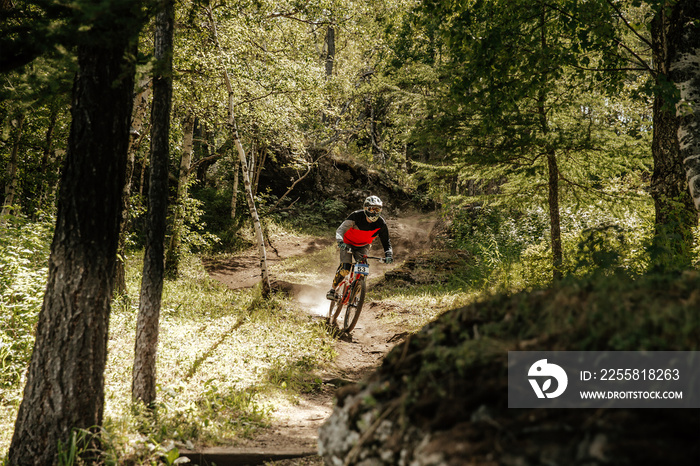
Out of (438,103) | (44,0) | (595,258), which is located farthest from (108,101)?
(438,103)

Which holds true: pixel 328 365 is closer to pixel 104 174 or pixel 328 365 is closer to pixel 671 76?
pixel 104 174

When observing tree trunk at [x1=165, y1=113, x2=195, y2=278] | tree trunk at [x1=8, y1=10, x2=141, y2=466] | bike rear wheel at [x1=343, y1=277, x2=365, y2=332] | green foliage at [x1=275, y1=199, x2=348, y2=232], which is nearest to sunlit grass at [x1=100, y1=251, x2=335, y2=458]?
tree trunk at [x1=8, y1=10, x2=141, y2=466]

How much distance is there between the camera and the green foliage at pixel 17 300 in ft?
16.8

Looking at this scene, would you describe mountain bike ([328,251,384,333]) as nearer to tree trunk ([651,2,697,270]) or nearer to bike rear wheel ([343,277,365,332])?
bike rear wheel ([343,277,365,332])

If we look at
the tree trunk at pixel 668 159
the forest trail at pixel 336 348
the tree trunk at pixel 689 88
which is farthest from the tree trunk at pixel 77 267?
the tree trunk at pixel 689 88

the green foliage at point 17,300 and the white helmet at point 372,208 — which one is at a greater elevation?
the white helmet at point 372,208

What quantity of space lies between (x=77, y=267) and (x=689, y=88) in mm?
7064

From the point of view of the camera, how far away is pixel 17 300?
5973mm

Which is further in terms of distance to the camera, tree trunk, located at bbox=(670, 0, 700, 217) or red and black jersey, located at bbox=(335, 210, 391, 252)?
red and black jersey, located at bbox=(335, 210, 391, 252)

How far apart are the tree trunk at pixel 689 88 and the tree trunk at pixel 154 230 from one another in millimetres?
6177

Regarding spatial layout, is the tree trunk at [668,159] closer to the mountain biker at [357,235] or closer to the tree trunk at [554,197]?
the tree trunk at [554,197]

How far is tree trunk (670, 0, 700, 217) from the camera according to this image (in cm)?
507

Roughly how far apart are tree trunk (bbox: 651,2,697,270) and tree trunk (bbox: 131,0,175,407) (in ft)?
19.0

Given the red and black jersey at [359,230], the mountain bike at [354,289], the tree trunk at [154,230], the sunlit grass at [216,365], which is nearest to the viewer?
the sunlit grass at [216,365]
